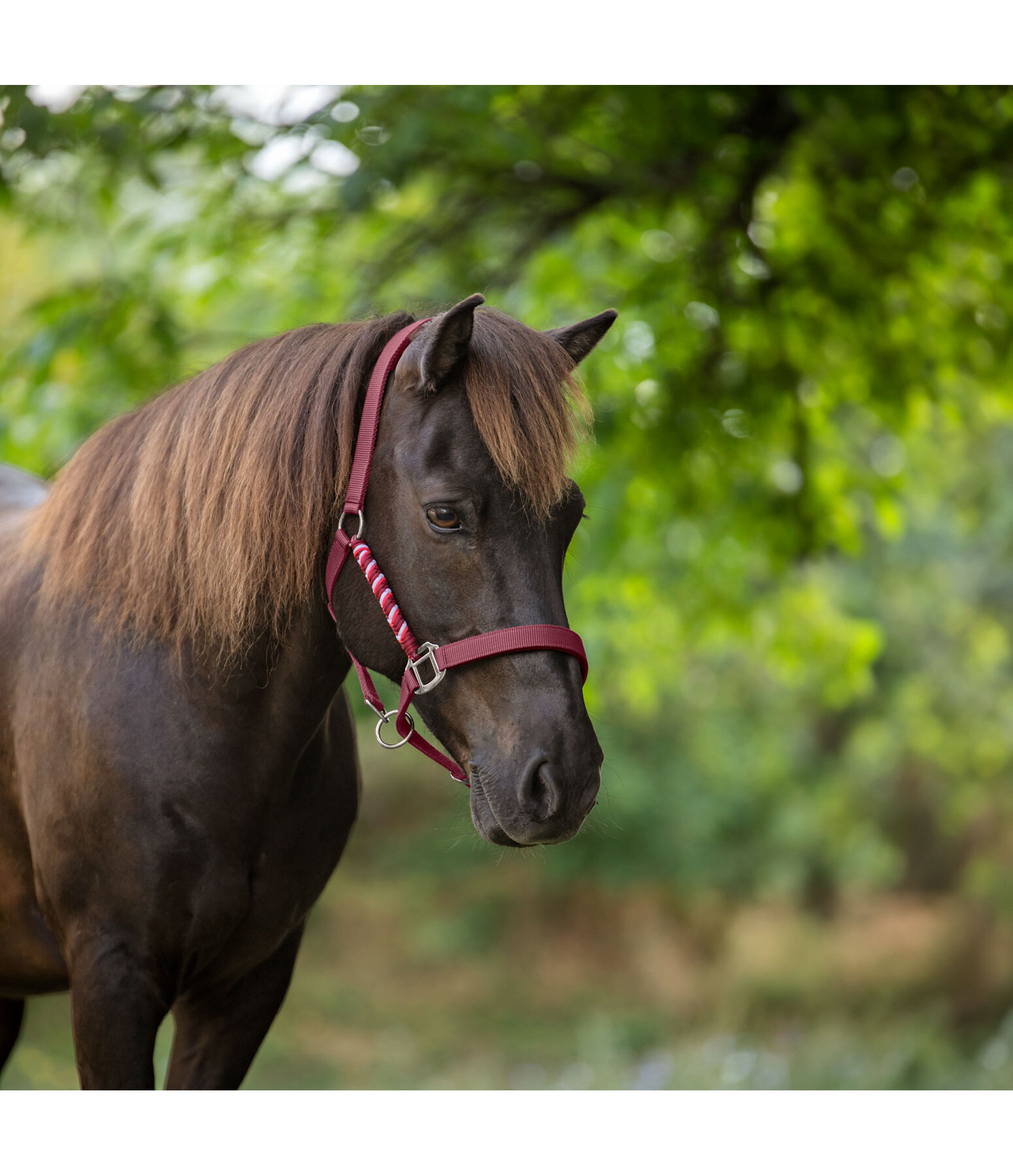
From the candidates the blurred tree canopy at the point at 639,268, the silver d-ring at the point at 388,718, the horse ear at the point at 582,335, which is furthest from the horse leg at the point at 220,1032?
the blurred tree canopy at the point at 639,268

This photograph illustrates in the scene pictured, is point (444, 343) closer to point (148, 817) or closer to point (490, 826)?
point (490, 826)

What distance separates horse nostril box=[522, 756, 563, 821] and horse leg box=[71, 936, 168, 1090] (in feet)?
2.53

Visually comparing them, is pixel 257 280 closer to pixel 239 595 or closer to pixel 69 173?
pixel 69 173

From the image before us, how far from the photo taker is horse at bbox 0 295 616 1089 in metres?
1.59

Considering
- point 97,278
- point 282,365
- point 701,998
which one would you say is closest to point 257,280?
point 97,278

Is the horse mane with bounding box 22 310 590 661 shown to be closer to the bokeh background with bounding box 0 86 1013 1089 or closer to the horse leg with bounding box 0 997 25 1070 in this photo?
the bokeh background with bounding box 0 86 1013 1089

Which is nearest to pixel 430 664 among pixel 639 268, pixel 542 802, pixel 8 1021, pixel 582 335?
pixel 542 802

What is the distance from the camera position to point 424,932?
39.8 ft

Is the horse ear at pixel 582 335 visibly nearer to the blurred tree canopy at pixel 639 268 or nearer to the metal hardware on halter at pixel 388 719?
the metal hardware on halter at pixel 388 719

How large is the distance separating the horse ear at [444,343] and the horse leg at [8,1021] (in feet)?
6.43

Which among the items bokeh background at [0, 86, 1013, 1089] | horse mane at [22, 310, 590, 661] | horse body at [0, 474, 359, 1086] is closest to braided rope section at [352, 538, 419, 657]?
horse mane at [22, 310, 590, 661]

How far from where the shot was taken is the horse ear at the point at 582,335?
185 centimetres

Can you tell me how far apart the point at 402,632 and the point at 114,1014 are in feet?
2.69

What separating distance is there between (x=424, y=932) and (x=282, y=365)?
11.2m
